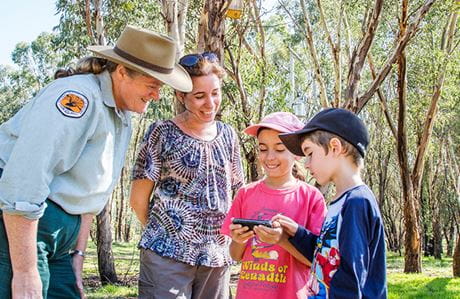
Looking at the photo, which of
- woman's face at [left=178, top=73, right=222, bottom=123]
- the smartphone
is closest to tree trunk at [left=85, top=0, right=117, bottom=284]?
woman's face at [left=178, top=73, right=222, bottom=123]

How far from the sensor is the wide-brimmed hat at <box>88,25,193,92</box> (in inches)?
95.0

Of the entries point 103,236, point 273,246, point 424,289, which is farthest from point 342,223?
point 103,236

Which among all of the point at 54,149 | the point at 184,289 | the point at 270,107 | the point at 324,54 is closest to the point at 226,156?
the point at 184,289

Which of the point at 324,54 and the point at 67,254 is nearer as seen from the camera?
the point at 67,254

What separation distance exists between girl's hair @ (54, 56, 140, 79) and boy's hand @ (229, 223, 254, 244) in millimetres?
829

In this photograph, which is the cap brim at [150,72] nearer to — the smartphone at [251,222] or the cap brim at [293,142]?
the cap brim at [293,142]

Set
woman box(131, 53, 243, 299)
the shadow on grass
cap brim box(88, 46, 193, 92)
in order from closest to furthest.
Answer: cap brim box(88, 46, 193, 92)
woman box(131, 53, 243, 299)
the shadow on grass

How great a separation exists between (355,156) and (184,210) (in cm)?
90

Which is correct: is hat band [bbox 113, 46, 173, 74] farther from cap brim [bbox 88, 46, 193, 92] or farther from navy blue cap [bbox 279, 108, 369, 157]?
navy blue cap [bbox 279, 108, 369, 157]

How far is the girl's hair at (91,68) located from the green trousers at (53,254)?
57 cm

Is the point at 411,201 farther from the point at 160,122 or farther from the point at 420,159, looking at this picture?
the point at 160,122

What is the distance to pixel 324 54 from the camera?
2206 centimetres

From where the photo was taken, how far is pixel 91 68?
2.43 metres

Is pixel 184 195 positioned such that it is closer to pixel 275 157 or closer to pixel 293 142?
pixel 275 157
